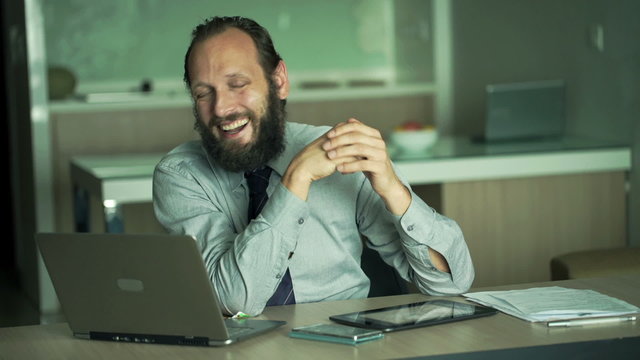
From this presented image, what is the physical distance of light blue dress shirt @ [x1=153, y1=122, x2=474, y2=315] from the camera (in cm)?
186

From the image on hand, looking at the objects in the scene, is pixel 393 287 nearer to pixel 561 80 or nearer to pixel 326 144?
pixel 326 144

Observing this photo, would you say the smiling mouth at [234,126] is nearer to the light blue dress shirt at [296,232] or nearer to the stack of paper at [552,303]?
the light blue dress shirt at [296,232]

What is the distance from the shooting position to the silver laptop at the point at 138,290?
59.7 inches

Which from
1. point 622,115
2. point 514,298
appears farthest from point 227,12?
point 514,298

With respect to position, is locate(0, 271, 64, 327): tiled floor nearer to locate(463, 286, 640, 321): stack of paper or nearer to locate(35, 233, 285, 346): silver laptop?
locate(35, 233, 285, 346): silver laptop

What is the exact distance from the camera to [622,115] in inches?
151

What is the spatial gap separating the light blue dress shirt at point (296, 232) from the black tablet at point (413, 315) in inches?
6.9

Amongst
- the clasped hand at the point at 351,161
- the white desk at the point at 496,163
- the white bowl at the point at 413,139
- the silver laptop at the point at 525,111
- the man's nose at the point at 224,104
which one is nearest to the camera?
the clasped hand at the point at 351,161

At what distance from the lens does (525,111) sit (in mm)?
4082

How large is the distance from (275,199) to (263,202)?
0.23 m

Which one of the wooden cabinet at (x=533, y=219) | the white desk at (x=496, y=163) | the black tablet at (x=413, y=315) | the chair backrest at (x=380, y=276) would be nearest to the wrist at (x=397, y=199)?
the black tablet at (x=413, y=315)

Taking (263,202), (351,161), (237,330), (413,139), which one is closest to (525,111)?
(413,139)

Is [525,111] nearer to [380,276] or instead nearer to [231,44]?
[380,276]

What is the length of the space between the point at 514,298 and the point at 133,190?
6.59ft
